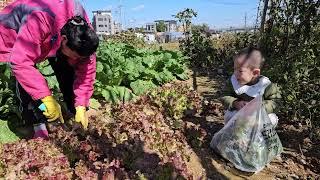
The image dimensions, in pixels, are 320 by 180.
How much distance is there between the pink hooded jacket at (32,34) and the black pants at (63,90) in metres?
0.23

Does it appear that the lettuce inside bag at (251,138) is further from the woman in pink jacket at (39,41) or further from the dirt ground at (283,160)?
the woman in pink jacket at (39,41)

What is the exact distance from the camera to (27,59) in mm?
3176

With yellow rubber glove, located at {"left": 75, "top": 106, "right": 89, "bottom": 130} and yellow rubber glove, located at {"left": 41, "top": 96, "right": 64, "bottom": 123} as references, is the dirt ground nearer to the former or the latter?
yellow rubber glove, located at {"left": 75, "top": 106, "right": 89, "bottom": 130}

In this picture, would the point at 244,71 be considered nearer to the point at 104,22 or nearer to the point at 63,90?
the point at 63,90

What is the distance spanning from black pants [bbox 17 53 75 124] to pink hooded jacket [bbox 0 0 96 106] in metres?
0.23

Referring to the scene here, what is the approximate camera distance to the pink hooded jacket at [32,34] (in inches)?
124

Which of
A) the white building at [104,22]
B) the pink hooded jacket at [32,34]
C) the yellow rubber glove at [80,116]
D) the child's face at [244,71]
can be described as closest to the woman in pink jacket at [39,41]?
the pink hooded jacket at [32,34]

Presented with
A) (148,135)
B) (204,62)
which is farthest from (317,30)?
(204,62)

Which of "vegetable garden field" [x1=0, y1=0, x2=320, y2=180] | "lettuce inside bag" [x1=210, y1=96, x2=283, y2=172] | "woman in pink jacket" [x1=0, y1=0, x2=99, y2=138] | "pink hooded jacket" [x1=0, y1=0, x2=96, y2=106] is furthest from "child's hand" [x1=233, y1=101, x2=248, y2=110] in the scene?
"pink hooded jacket" [x1=0, y1=0, x2=96, y2=106]

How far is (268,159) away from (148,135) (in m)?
1.01

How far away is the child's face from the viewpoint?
3555 mm

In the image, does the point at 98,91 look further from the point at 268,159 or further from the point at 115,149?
the point at 268,159

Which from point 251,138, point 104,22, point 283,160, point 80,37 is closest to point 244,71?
point 251,138

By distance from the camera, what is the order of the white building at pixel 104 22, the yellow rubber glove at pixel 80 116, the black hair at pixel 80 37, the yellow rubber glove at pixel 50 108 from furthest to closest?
the white building at pixel 104 22 → the yellow rubber glove at pixel 80 116 → the yellow rubber glove at pixel 50 108 → the black hair at pixel 80 37
